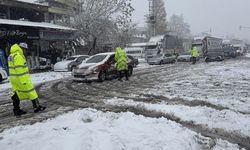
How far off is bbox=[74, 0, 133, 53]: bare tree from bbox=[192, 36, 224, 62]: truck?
10747 mm

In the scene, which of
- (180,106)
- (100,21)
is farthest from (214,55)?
(180,106)

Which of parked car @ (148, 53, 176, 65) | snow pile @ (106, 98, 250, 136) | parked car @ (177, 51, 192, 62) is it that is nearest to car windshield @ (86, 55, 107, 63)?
snow pile @ (106, 98, 250, 136)

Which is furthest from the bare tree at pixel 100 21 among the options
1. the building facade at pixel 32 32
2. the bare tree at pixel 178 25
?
the bare tree at pixel 178 25

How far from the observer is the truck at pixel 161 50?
3177 centimetres

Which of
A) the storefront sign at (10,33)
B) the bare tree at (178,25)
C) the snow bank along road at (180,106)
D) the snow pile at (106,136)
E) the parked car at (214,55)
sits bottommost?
the snow bank along road at (180,106)

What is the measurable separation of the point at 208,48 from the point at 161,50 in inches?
346

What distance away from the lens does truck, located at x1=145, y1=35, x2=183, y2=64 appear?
31.8 meters

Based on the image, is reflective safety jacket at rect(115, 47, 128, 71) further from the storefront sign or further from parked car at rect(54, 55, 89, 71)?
the storefront sign

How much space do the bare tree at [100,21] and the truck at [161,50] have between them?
4628 millimetres

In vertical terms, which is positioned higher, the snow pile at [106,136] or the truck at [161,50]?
the truck at [161,50]

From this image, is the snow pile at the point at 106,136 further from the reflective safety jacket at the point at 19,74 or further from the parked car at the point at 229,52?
the parked car at the point at 229,52

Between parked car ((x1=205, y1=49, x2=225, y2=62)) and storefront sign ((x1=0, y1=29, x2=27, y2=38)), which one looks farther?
parked car ((x1=205, y1=49, x2=225, y2=62))

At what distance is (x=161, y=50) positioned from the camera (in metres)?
33.7

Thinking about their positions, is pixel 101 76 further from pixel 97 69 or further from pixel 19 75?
pixel 19 75
